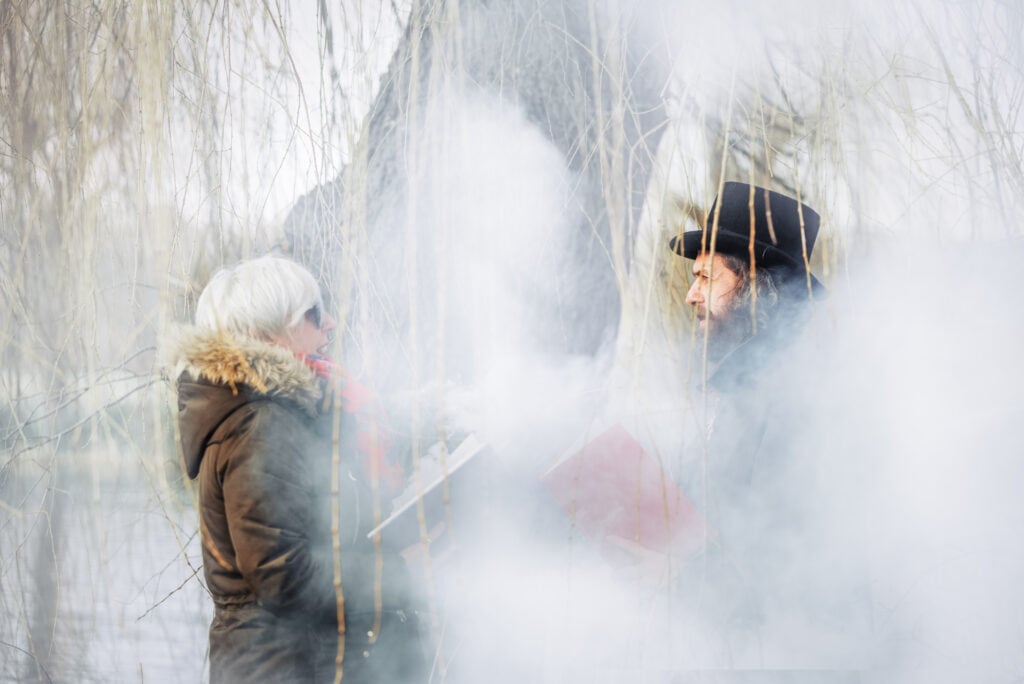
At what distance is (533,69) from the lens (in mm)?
2496

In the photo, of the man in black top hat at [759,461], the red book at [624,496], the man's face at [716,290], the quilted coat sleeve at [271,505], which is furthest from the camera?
the man's face at [716,290]

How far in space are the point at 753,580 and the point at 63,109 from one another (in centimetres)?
248

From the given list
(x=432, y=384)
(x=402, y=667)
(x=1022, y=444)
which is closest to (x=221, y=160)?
(x=432, y=384)

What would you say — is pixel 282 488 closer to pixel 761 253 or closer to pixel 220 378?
pixel 220 378

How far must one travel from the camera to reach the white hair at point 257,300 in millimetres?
1678

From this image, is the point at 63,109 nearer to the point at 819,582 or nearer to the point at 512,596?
the point at 512,596

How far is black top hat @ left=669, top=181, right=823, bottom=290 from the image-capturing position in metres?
2.07

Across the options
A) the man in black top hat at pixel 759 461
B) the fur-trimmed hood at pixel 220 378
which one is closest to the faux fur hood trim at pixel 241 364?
A: the fur-trimmed hood at pixel 220 378

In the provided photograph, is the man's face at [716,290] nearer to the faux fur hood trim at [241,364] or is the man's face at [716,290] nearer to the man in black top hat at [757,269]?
the man in black top hat at [757,269]

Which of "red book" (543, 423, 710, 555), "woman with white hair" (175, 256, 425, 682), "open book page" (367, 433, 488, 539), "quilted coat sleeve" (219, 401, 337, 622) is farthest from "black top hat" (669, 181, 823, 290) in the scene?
"quilted coat sleeve" (219, 401, 337, 622)

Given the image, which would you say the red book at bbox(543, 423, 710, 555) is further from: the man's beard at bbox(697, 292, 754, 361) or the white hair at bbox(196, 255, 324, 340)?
the white hair at bbox(196, 255, 324, 340)

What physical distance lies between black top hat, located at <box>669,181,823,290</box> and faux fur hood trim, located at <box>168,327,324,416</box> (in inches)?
42.8

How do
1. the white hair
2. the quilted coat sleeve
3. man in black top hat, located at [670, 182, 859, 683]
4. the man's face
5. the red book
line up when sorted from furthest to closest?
the man's face → man in black top hat, located at [670, 182, 859, 683] → the red book → the white hair → the quilted coat sleeve

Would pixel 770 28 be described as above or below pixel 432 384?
above
